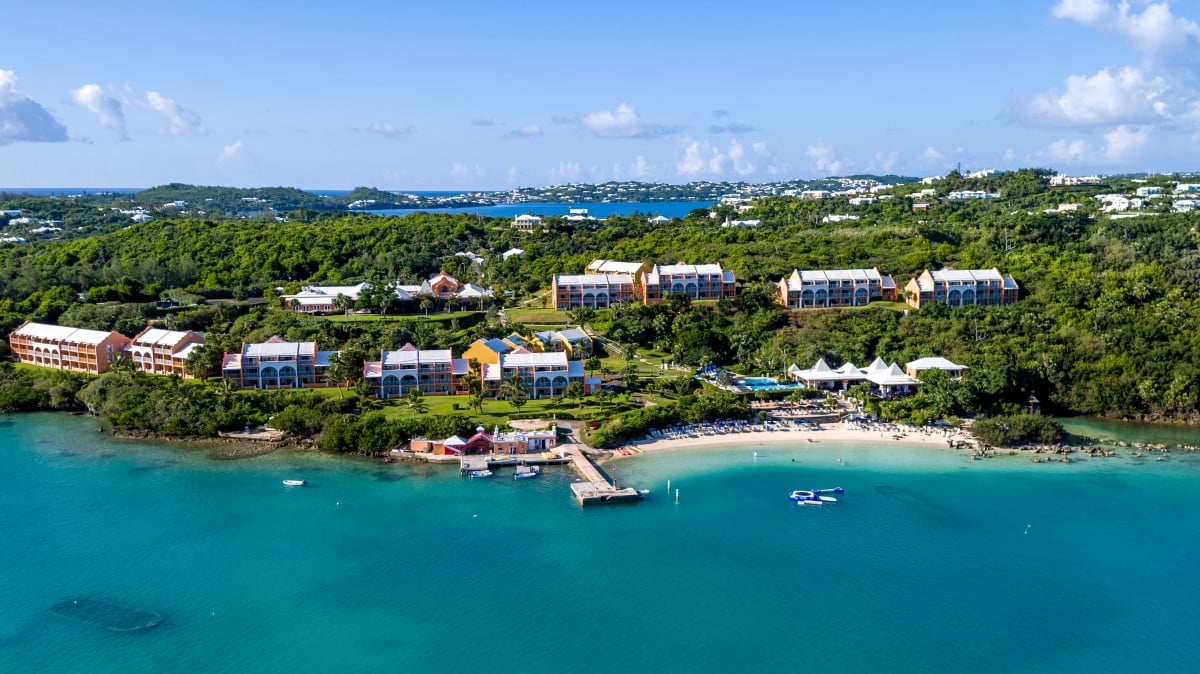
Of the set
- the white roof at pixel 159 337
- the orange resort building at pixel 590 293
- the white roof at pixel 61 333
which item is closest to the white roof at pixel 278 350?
the white roof at pixel 159 337

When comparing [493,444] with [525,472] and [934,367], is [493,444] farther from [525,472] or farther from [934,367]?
[934,367]

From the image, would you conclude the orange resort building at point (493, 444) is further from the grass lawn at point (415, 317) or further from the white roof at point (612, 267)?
the white roof at point (612, 267)

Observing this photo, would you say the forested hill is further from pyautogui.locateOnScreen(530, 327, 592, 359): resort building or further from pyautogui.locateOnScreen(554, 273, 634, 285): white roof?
pyautogui.locateOnScreen(554, 273, 634, 285): white roof

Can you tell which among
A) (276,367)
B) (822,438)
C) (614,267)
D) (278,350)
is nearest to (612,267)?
(614,267)

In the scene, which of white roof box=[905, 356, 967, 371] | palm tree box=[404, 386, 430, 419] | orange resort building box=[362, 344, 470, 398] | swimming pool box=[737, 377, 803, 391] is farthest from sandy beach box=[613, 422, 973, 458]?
orange resort building box=[362, 344, 470, 398]

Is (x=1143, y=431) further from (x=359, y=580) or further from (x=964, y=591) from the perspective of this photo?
(x=359, y=580)

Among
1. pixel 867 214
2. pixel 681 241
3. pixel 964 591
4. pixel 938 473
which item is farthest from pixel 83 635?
pixel 867 214
